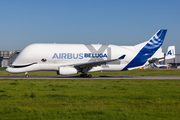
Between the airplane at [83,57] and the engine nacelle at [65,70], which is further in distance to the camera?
the airplane at [83,57]

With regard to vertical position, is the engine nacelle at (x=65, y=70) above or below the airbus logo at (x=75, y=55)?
below

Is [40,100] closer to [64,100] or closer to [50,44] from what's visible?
[64,100]

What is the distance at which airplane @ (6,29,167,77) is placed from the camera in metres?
31.7

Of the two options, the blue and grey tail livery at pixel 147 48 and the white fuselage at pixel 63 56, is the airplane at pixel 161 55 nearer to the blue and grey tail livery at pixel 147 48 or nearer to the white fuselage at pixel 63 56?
the blue and grey tail livery at pixel 147 48

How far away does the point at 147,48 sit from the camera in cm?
3647

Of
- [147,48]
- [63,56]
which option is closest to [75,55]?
[63,56]

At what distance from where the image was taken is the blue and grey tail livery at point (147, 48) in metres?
35.6

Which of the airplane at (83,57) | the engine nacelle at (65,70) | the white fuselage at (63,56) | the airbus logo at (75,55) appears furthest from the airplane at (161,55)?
the engine nacelle at (65,70)

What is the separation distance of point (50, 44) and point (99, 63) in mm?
8099

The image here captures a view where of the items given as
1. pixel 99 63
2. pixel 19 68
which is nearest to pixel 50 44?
pixel 19 68

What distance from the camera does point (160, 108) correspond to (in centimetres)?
1088

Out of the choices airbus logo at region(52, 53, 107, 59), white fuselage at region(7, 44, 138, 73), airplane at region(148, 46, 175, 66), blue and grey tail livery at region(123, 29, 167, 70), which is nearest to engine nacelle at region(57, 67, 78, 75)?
white fuselage at region(7, 44, 138, 73)

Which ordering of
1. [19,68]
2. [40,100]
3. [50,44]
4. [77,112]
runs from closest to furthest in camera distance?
[77,112] < [40,100] < [19,68] < [50,44]

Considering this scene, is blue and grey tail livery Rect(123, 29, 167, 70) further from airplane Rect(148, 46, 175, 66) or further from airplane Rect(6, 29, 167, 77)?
airplane Rect(148, 46, 175, 66)
